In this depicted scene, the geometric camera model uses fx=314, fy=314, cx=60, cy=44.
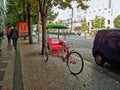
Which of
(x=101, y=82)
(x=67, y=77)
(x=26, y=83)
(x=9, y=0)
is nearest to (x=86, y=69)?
(x=67, y=77)

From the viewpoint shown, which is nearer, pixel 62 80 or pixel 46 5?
pixel 62 80

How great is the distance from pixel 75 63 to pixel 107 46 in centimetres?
219

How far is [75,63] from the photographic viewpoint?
10633mm

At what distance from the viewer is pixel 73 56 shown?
10.7 metres

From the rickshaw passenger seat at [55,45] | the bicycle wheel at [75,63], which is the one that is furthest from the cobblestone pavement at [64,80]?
the rickshaw passenger seat at [55,45]

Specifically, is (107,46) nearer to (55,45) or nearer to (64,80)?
(55,45)

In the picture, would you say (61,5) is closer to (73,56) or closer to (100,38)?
(100,38)

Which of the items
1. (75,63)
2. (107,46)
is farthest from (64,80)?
(107,46)

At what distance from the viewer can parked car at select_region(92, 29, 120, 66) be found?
11.5 metres

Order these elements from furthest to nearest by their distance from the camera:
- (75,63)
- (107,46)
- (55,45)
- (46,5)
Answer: (46,5), (55,45), (107,46), (75,63)

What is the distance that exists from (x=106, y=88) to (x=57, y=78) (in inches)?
78.1

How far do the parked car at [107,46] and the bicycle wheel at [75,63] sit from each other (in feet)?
5.29

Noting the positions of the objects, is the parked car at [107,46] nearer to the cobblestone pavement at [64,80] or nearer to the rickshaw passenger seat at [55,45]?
the cobblestone pavement at [64,80]

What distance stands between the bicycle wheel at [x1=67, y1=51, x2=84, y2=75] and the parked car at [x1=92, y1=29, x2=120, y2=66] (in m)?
1.61
